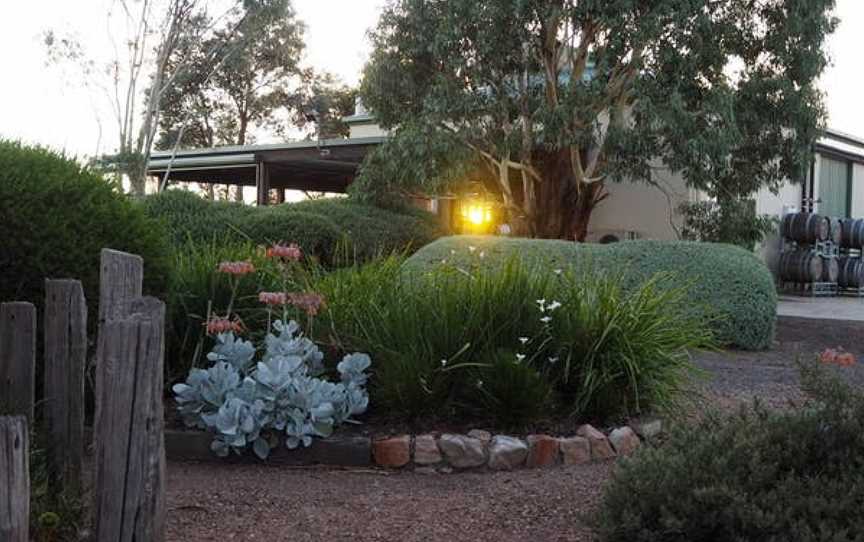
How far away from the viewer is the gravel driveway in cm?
359

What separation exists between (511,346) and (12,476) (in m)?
3.40

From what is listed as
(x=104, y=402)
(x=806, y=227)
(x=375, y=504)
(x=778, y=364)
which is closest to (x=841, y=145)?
(x=806, y=227)

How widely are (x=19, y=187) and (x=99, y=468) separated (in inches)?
86.5

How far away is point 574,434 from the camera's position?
489 centimetres

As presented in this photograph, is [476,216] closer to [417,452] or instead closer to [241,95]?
[417,452]

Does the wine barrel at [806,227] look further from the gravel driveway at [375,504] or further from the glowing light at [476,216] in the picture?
the gravel driveway at [375,504]

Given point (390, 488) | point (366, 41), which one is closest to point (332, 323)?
point (390, 488)

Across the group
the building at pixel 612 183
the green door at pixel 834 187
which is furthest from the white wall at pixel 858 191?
the green door at pixel 834 187

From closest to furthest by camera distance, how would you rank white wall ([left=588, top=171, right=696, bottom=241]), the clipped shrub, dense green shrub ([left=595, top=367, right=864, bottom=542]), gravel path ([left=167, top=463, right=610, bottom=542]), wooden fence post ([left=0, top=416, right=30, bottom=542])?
wooden fence post ([left=0, top=416, right=30, bottom=542]), dense green shrub ([left=595, top=367, right=864, bottom=542]), gravel path ([left=167, top=463, right=610, bottom=542]), the clipped shrub, white wall ([left=588, top=171, right=696, bottom=241])

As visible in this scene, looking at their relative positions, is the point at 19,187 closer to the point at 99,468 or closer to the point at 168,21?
the point at 99,468

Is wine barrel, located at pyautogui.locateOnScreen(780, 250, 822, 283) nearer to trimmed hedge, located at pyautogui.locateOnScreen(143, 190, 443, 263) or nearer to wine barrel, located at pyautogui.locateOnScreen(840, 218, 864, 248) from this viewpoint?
wine barrel, located at pyautogui.locateOnScreen(840, 218, 864, 248)

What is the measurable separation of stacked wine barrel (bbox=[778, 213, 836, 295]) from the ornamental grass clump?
1689cm

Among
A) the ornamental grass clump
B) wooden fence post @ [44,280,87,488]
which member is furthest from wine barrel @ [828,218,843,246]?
wooden fence post @ [44,280,87,488]

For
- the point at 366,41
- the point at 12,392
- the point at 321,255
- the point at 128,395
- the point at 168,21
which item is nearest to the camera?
the point at 128,395
